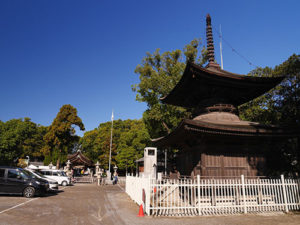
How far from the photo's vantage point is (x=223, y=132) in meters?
9.92

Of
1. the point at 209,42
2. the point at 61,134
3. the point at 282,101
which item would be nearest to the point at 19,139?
the point at 61,134

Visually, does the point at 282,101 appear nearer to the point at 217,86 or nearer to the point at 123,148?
the point at 217,86

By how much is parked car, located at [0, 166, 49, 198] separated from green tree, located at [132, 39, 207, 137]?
15.5 meters

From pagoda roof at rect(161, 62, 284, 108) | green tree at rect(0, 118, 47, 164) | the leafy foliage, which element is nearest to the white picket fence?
pagoda roof at rect(161, 62, 284, 108)

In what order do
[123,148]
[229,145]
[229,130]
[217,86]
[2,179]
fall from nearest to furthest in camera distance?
[229,130] < [229,145] < [217,86] < [2,179] < [123,148]

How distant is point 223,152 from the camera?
1093cm

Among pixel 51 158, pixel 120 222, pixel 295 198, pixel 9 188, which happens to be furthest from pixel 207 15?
pixel 51 158

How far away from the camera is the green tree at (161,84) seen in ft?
80.5

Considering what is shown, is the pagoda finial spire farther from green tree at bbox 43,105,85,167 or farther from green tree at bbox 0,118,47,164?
green tree at bbox 0,118,47,164

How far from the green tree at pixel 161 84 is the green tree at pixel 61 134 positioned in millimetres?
16416

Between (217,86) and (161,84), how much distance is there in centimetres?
1310

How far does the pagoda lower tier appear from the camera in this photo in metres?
10.0

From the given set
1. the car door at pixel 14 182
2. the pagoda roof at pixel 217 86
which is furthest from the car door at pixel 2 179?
the pagoda roof at pixel 217 86

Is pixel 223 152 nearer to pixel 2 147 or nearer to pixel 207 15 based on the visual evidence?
pixel 207 15
